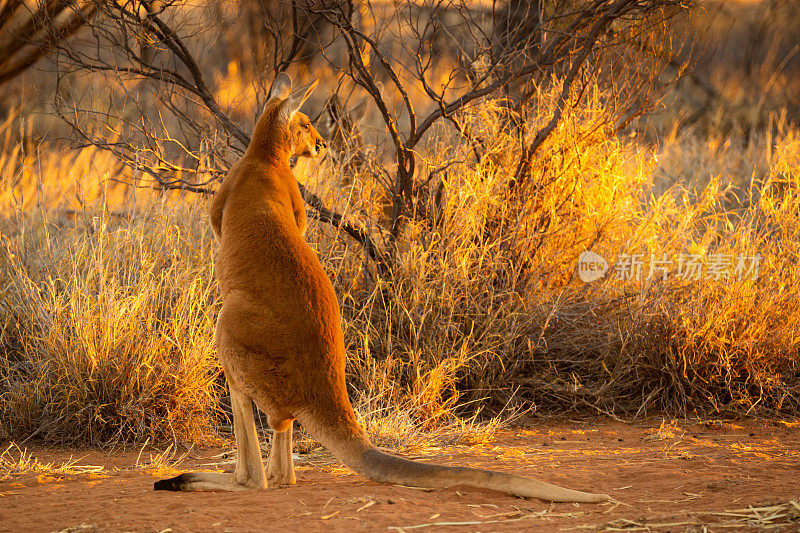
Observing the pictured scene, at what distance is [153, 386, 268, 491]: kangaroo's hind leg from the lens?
3.38 meters

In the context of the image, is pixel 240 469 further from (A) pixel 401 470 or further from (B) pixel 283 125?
(B) pixel 283 125

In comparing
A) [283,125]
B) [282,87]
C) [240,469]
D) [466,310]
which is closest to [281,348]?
[240,469]

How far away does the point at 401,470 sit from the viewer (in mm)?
3273

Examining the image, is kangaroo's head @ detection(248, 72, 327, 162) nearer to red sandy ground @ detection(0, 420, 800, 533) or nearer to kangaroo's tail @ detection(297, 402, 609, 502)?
kangaroo's tail @ detection(297, 402, 609, 502)

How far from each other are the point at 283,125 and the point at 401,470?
1.55 metres

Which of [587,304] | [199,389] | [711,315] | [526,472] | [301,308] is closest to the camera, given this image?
[301,308]

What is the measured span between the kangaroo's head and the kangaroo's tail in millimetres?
1171

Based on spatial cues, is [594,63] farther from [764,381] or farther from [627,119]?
[764,381]

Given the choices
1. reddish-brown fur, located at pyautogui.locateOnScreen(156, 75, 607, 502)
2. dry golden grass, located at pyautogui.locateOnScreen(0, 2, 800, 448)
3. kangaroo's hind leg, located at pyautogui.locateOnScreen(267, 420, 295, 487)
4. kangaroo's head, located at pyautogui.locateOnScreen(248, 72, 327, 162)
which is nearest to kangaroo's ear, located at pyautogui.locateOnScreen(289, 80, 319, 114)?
kangaroo's head, located at pyautogui.locateOnScreen(248, 72, 327, 162)

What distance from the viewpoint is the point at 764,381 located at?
606 centimetres

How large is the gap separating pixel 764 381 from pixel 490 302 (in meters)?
2.09

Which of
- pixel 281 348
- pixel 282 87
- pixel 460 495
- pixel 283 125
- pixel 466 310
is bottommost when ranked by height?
pixel 460 495

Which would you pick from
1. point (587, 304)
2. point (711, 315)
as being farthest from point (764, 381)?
point (587, 304)

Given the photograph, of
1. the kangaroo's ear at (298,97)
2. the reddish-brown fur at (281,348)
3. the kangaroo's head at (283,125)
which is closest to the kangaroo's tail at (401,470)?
the reddish-brown fur at (281,348)
